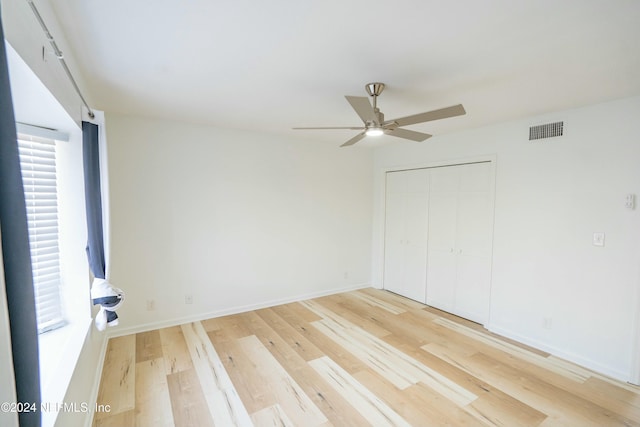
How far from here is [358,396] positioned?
235 cm

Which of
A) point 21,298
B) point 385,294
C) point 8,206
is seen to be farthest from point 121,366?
point 385,294

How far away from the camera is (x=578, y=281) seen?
288 cm

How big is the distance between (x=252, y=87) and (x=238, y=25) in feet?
2.83

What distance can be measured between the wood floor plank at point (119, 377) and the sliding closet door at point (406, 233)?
12.2 ft

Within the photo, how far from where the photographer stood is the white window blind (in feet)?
6.12

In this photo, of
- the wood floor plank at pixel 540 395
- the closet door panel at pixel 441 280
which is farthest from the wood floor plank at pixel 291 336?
the closet door panel at pixel 441 280

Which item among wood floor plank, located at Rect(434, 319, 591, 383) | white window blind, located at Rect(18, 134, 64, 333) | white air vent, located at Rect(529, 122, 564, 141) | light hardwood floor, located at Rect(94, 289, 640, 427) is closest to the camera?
white window blind, located at Rect(18, 134, 64, 333)

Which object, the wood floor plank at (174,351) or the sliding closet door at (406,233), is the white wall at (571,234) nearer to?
the sliding closet door at (406,233)

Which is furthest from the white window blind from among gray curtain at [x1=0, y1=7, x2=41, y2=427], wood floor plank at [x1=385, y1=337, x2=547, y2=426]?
wood floor plank at [x1=385, y1=337, x2=547, y2=426]

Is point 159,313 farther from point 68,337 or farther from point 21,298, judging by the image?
point 21,298

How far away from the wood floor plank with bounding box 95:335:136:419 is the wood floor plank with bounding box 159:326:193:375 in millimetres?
268

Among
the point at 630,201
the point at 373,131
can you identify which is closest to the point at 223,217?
the point at 373,131

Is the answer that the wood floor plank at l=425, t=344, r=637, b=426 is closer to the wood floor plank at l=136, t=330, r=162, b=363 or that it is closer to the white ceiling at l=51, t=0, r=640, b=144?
the white ceiling at l=51, t=0, r=640, b=144

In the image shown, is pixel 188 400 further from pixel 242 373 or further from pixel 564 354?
pixel 564 354
